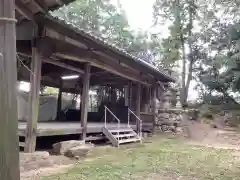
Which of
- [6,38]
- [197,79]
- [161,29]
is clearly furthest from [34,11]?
[161,29]

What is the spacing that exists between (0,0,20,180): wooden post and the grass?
11.5 feet

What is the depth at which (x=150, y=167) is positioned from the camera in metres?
5.59

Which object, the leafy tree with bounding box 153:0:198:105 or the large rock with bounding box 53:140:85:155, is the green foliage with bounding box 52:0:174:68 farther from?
the large rock with bounding box 53:140:85:155

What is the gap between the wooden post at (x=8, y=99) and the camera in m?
1.20

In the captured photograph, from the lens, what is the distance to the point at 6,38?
124cm

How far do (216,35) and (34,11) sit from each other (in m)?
12.7

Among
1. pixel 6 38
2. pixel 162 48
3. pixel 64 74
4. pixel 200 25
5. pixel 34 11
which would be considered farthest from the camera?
pixel 162 48

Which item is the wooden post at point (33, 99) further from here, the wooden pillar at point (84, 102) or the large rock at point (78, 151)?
the wooden pillar at point (84, 102)

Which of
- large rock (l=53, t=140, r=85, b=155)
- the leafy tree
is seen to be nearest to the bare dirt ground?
the leafy tree

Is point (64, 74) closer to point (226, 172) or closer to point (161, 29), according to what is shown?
point (226, 172)

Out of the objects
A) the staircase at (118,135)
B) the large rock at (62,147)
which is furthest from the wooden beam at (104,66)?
the large rock at (62,147)

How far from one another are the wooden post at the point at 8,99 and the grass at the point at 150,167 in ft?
11.5

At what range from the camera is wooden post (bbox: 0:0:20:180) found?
1199mm

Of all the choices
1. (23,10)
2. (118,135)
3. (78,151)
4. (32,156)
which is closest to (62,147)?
(78,151)
